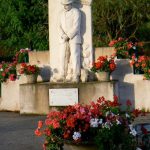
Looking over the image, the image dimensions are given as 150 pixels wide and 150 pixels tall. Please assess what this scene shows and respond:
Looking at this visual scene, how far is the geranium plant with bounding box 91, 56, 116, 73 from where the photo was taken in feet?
42.4

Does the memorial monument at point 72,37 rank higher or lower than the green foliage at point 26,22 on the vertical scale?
lower

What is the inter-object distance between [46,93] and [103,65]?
1.58 metres

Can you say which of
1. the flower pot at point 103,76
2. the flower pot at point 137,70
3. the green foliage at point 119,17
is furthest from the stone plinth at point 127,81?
the green foliage at point 119,17

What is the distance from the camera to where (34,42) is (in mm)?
25844

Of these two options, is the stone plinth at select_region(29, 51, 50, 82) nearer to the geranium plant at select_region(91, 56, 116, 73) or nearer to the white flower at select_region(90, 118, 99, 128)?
the geranium plant at select_region(91, 56, 116, 73)

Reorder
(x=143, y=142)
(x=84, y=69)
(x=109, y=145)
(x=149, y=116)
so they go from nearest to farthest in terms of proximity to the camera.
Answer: (x=109, y=145) → (x=143, y=142) → (x=149, y=116) → (x=84, y=69)

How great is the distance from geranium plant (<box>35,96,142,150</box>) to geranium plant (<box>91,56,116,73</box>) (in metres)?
6.12

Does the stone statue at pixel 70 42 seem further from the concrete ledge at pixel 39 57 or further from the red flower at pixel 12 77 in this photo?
the red flower at pixel 12 77

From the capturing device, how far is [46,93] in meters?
13.1

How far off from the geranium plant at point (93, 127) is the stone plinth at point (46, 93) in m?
5.88

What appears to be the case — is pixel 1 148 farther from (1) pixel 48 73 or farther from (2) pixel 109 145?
(1) pixel 48 73

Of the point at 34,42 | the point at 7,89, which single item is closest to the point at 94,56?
the point at 7,89

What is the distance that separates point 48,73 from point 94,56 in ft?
4.56

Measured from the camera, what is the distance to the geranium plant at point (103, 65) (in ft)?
42.4
